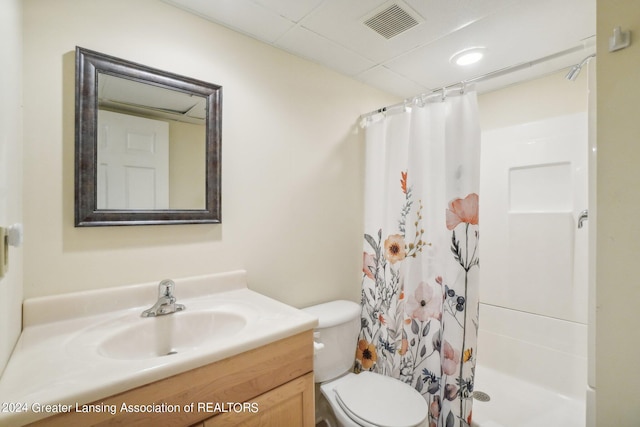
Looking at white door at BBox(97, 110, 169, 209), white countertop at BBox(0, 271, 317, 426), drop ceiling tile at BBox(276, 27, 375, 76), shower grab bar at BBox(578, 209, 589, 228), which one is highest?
drop ceiling tile at BBox(276, 27, 375, 76)

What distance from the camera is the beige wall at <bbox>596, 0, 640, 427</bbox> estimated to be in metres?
0.88

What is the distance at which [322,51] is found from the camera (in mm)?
1616

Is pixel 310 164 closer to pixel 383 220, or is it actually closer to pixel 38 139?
pixel 383 220

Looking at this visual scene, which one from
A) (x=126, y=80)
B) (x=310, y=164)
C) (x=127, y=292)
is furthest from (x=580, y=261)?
(x=126, y=80)

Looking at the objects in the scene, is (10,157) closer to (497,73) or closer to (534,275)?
(497,73)

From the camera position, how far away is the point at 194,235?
4.20ft

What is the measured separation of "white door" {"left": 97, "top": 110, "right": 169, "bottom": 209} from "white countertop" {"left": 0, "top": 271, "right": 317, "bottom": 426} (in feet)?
1.14

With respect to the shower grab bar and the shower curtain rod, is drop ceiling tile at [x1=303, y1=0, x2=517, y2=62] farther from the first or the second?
the shower grab bar

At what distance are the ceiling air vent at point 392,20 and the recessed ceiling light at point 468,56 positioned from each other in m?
0.44

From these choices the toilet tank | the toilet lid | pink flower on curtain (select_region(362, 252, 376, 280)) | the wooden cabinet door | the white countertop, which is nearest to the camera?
the white countertop

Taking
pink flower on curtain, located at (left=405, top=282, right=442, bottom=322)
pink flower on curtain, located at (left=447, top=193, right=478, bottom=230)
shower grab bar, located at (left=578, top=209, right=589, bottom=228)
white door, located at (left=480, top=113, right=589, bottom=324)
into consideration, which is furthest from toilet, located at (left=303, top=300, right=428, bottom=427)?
shower grab bar, located at (left=578, top=209, right=589, bottom=228)

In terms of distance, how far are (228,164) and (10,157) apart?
729 mm

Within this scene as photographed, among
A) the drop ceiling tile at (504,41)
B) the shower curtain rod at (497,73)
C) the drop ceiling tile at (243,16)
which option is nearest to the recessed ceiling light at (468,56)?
the drop ceiling tile at (504,41)

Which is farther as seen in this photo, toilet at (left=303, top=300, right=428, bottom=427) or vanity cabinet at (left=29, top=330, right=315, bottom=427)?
toilet at (left=303, top=300, right=428, bottom=427)
